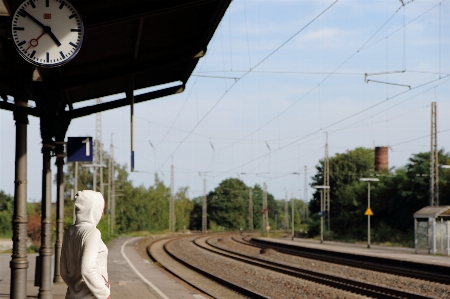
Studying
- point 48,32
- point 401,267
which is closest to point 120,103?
point 48,32

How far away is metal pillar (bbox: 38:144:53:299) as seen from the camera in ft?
45.0

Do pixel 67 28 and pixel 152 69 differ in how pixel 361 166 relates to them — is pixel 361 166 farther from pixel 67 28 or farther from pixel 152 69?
pixel 67 28

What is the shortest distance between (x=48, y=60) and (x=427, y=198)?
46.6 m

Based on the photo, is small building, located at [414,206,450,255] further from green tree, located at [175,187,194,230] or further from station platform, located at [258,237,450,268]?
green tree, located at [175,187,194,230]

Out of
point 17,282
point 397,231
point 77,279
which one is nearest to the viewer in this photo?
point 77,279

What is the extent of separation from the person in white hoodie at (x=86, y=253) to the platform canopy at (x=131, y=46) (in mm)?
4460

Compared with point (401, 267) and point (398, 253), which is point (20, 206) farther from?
point (398, 253)

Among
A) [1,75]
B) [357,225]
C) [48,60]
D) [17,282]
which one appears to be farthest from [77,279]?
[357,225]

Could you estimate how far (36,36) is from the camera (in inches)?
314

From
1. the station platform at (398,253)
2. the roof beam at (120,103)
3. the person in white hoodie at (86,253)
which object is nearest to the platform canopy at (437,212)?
the station platform at (398,253)

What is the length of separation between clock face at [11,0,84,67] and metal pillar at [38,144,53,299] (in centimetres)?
592

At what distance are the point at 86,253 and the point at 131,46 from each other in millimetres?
8753

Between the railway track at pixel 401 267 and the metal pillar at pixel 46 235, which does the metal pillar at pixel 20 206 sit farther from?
the railway track at pixel 401 267

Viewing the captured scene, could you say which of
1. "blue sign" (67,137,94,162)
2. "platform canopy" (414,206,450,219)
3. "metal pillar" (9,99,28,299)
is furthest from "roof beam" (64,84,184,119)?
"platform canopy" (414,206,450,219)
